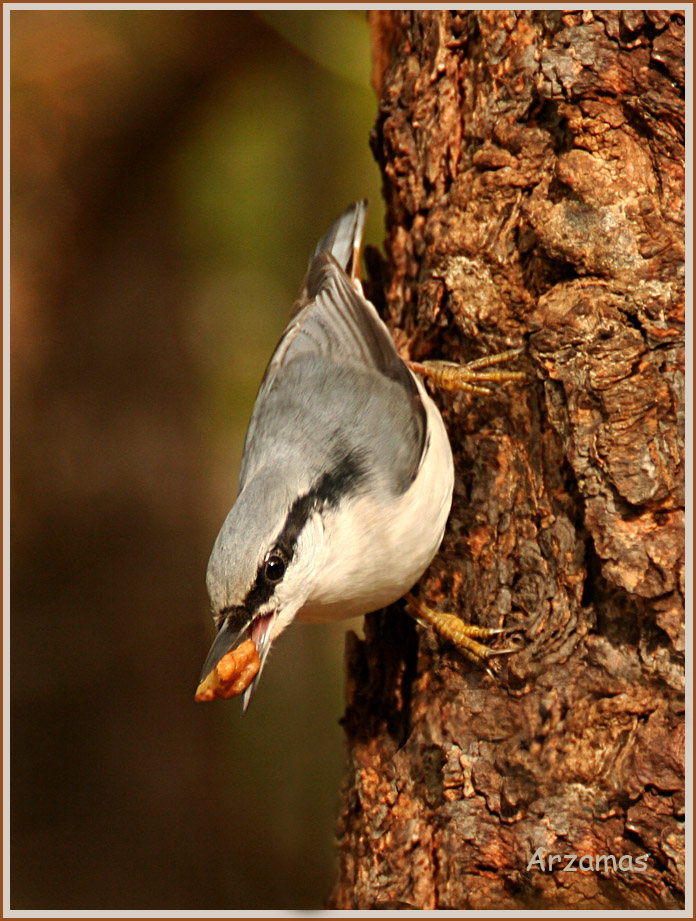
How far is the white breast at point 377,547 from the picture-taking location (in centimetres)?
182

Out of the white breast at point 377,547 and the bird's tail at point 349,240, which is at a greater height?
the bird's tail at point 349,240

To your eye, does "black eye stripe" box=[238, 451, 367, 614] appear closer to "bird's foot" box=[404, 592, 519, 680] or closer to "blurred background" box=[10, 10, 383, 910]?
"bird's foot" box=[404, 592, 519, 680]

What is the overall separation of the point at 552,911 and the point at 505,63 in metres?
1.95

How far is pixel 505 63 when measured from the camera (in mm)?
1971

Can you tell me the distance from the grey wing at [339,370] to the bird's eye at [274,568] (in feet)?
0.98

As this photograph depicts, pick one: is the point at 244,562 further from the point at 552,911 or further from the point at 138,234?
the point at 138,234

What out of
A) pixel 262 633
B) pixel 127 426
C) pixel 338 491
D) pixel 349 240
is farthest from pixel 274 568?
pixel 127 426

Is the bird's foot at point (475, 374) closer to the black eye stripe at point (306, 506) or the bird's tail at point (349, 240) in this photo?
the black eye stripe at point (306, 506)

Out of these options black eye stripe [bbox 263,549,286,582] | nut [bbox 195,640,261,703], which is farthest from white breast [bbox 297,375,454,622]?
nut [bbox 195,640,261,703]

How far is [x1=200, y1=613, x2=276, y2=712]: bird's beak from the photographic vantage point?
160 cm

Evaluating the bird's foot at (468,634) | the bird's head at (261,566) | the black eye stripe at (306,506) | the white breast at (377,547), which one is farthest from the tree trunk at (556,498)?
the bird's head at (261,566)

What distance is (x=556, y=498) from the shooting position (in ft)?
6.15

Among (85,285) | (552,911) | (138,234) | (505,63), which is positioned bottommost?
(552,911)

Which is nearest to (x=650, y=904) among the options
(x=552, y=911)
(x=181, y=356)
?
(x=552, y=911)
